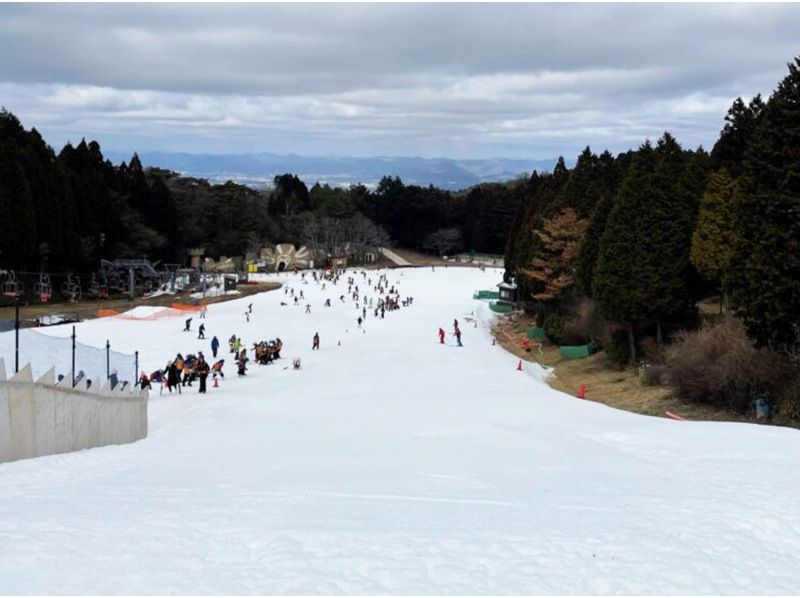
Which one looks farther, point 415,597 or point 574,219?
point 574,219

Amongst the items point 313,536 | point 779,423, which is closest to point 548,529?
point 313,536

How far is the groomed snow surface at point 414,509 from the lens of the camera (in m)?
5.32

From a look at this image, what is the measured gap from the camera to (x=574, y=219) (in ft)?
130

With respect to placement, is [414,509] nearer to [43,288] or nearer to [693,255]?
[693,255]

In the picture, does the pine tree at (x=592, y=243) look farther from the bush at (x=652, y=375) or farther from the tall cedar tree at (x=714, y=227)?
the bush at (x=652, y=375)

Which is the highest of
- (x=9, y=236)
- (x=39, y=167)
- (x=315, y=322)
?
(x=39, y=167)

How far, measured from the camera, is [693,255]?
25734 millimetres

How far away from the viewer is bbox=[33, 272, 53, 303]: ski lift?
52.2 metres

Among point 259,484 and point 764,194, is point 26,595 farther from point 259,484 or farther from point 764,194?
point 764,194

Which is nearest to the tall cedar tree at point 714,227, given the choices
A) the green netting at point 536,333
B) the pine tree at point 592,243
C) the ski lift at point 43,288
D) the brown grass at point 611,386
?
the brown grass at point 611,386

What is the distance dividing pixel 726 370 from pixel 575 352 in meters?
15.2

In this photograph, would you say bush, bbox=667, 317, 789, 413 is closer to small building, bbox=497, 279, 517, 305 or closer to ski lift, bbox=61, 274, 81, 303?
small building, bbox=497, 279, 517, 305

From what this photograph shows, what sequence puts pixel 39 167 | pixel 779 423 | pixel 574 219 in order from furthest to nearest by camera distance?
pixel 39 167
pixel 574 219
pixel 779 423

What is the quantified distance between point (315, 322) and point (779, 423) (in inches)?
1378
